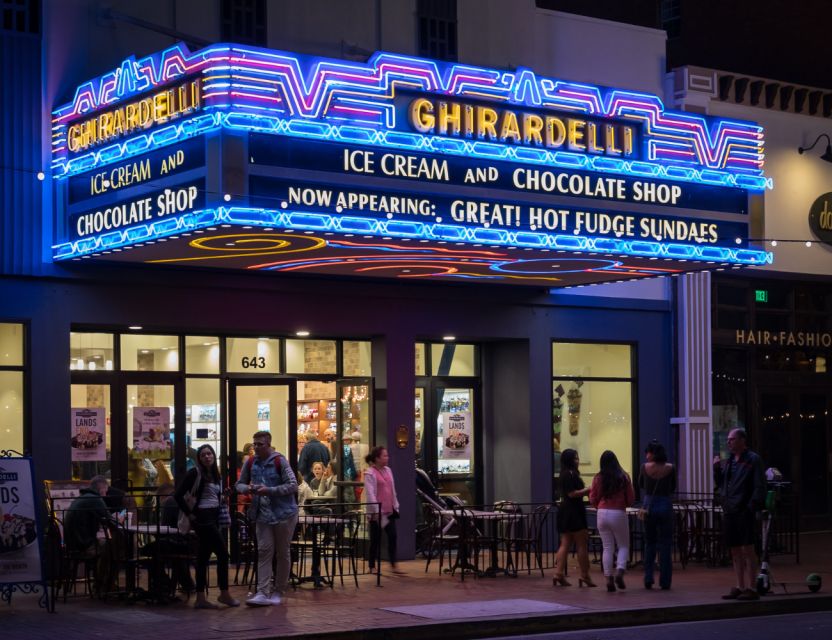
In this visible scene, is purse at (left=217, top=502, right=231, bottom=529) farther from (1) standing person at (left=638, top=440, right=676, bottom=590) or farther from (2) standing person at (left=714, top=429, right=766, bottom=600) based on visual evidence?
(2) standing person at (left=714, top=429, right=766, bottom=600)

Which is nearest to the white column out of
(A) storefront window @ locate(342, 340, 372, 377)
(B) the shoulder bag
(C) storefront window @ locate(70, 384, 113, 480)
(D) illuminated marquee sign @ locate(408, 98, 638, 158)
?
(A) storefront window @ locate(342, 340, 372, 377)

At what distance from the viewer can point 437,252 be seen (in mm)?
17250

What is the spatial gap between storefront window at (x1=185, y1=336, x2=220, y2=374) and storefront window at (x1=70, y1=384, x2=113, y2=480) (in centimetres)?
141

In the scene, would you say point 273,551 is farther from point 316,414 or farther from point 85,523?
point 316,414

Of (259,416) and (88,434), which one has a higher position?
(259,416)

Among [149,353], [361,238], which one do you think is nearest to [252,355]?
[149,353]

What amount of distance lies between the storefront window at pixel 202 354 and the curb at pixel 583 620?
693 cm

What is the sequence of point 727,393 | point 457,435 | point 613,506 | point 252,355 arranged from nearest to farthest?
point 613,506
point 252,355
point 457,435
point 727,393

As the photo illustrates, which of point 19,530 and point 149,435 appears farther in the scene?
point 149,435

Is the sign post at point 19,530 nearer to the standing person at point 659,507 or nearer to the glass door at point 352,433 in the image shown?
the glass door at point 352,433

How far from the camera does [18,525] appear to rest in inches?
585

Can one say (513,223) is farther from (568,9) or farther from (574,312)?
(568,9)

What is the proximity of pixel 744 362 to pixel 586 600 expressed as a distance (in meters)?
10.2

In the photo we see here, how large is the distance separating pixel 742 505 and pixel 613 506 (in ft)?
5.72
